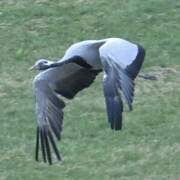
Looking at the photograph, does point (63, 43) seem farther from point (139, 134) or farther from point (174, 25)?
point (139, 134)

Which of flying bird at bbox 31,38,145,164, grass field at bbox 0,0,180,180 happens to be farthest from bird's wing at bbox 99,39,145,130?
grass field at bbox 0,0,180,180

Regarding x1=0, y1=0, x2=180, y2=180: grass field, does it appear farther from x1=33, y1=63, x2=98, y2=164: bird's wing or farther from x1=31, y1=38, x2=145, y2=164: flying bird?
x1=33, y1=63, x2=98, y2=164: bird's wing

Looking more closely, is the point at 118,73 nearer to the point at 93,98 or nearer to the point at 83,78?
the point at 83,78

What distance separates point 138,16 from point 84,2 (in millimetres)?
868

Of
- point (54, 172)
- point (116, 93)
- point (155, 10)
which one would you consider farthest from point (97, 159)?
point (155, 10)

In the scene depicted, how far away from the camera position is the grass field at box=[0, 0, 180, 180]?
27.6ft

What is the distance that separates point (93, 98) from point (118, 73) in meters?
3.18

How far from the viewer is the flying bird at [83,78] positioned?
699 cm

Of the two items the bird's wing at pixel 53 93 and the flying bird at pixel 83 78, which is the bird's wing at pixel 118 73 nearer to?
the flying bird at pixel 83 78

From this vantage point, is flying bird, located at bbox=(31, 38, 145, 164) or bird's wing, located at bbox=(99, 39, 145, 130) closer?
bird's wing, located at bbox=(99, 39, 145, 130)

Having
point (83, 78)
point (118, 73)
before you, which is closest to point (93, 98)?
point (83, 78)

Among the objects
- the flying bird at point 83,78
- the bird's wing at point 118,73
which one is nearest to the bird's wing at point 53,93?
the flying bird at point 83,78

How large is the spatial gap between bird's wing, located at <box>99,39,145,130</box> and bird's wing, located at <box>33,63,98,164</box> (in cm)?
48

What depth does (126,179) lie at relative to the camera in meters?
8.11
